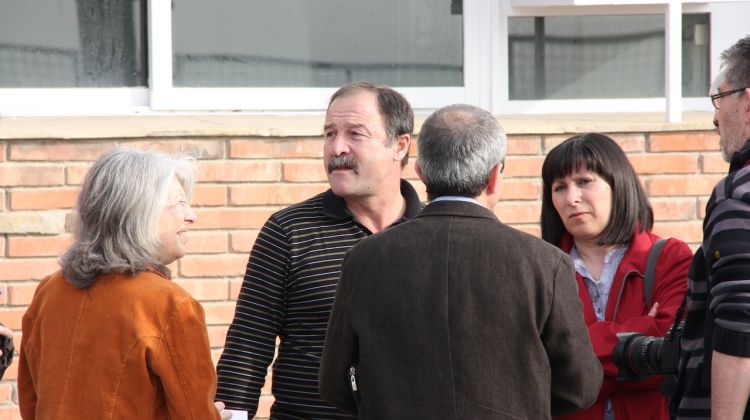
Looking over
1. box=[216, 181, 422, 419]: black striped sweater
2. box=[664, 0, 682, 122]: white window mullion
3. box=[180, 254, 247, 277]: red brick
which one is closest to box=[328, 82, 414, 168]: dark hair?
box=[216, 181, 422, 419]: black striped sweater

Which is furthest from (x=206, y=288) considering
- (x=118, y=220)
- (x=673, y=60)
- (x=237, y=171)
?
(x=673, y=60)

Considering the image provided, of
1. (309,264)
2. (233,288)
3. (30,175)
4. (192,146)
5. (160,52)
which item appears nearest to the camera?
(309,264)

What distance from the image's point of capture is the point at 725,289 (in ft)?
9.73

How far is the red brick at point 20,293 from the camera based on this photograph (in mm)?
4504

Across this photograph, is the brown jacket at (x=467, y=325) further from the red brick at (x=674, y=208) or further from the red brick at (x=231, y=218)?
the red brick at (x=674, y=208)

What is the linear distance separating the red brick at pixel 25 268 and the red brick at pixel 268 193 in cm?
75

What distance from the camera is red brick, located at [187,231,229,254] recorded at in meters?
4.64

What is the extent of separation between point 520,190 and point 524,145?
19 cm

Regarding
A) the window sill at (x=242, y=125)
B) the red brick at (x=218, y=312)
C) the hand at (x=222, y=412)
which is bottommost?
the hand at (x=222, y=412)

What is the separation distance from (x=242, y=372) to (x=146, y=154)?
2.57 ft

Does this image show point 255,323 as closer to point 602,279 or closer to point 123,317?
point 123,317

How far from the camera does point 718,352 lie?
300 centimetres

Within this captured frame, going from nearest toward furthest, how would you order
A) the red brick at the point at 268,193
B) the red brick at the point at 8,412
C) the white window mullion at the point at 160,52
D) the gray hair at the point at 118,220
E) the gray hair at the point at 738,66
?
the gray hair at the point at 118,220 < the gray hair at the point at 738,66 < the red brick at the point at 8,412 < the red brick at the point at 268,193 < the white window mullion at the point at 160,52

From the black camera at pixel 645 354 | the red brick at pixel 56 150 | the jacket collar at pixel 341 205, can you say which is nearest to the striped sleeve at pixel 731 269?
the black camera at pixel 645 354
